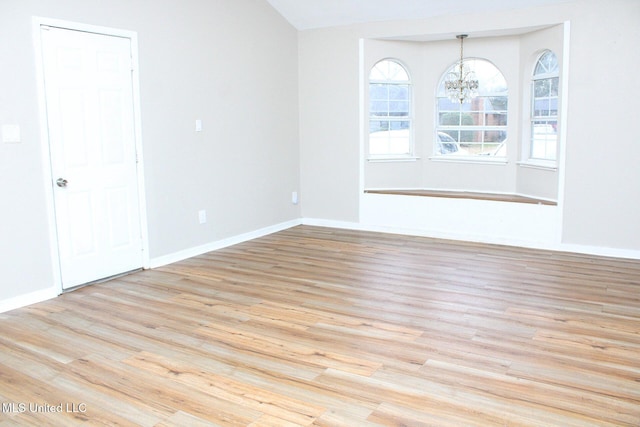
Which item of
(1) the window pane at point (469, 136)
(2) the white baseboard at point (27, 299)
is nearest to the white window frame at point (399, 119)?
(1) the window pane at point (469, 136)

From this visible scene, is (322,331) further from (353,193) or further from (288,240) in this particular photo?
(353,193)

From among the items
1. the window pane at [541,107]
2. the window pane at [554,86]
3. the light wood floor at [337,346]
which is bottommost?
the light wood floor at [337,346]

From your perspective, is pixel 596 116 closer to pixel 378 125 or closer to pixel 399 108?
pixel 399 108

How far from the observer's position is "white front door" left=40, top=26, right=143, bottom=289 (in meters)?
4.40

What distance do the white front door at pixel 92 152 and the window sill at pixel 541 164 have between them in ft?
13.5

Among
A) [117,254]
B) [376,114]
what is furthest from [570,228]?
[117,254]

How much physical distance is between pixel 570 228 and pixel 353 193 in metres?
2.44

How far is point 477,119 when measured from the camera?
7117 mm

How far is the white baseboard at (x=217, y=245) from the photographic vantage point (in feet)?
17.7

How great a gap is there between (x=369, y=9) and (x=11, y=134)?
3.95 m

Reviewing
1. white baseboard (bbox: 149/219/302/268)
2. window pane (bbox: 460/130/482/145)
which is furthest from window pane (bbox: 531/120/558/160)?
white baseboard (bbox: 149/219/302/268)

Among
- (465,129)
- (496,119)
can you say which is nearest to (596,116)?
→ (496,119)

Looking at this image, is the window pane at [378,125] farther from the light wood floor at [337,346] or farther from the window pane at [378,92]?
the light wood floor at [337,346]

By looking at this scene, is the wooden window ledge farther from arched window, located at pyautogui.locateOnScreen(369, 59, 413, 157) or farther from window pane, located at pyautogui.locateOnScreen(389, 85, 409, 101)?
window pane, located at pyautogui.locateOnScreen(389, 85, 409, 101)
